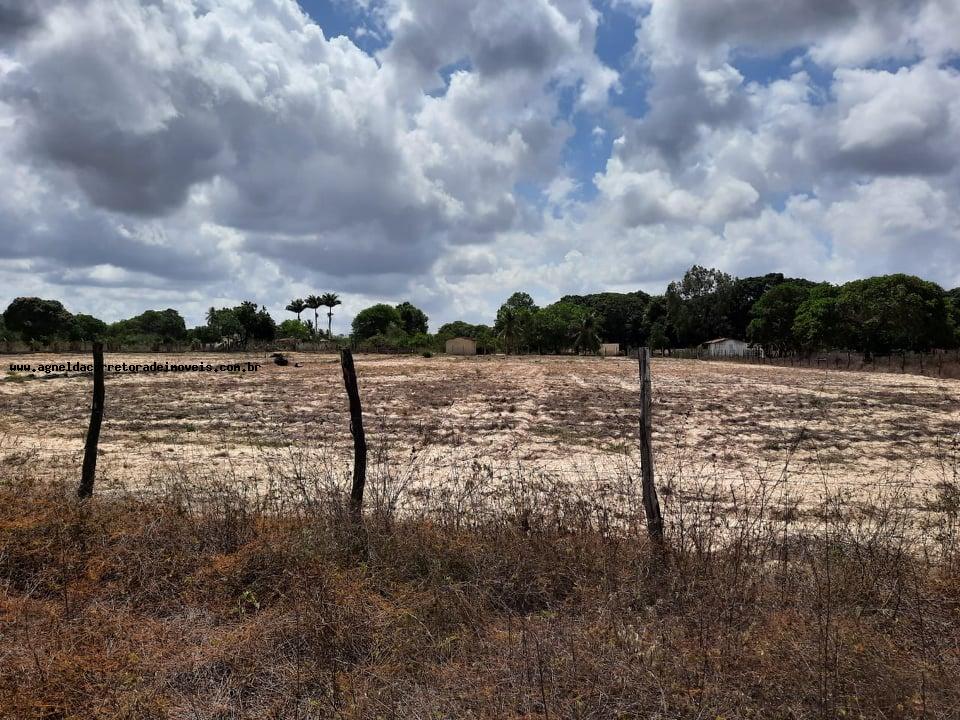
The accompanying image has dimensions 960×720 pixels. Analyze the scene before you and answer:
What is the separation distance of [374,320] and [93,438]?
141971mm

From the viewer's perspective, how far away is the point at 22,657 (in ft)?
15.6

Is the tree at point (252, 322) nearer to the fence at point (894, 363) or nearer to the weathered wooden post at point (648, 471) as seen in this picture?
the fence at point (894, 363)

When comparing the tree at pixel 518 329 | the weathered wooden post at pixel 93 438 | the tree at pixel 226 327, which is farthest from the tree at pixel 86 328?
the weathered wooden post at pixel 93 438

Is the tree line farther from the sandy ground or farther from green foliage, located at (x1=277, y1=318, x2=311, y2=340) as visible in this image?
the sandy ground

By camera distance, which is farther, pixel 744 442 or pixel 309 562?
pixel 744 442

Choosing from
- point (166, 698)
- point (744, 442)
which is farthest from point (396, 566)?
point (744, 442)

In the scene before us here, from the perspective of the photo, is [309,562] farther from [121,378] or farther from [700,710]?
[121,378]

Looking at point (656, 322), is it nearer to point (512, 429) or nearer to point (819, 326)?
point (819, 326)

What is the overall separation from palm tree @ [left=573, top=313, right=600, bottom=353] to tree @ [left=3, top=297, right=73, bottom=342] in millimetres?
84506

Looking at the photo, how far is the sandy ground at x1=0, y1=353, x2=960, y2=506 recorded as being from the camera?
42.9 feet

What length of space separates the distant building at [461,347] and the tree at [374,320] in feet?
145

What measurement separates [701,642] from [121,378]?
3906 centimetres

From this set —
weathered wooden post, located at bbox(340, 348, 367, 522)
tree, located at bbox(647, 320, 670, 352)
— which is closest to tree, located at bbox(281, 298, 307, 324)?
tree, located at bbox(647, 320, 670, 352)

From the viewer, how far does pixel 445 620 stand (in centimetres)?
520
